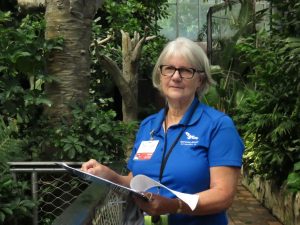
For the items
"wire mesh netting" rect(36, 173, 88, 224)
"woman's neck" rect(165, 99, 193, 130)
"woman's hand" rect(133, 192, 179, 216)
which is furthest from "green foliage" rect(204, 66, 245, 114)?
"woman's hand" rect(133, 192, 179, 216)

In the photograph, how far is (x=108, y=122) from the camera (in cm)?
369

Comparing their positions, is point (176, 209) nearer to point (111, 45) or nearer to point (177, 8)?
point (111, 45)

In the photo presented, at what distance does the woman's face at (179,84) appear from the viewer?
1834mm

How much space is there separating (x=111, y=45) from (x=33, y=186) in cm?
560

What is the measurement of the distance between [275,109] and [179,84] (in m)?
3.79

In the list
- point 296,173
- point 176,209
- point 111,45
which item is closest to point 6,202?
point 176,209

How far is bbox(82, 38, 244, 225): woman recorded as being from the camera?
5.55ft

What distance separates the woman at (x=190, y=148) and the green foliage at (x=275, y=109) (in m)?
2.81

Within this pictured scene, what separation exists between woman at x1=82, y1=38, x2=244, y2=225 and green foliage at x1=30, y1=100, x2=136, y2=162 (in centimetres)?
153

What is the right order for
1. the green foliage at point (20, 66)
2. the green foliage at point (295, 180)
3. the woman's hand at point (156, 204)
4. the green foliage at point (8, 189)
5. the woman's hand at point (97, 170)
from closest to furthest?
the woman's hand at point (156, 204), the woman's hand at point (97, 170), the green foliage at point (8, 189), the green foliage at point (20, 66), the green foliage at point (295, 180)

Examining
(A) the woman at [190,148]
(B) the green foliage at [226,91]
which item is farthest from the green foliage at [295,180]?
(B) the green foliage at [226,91]

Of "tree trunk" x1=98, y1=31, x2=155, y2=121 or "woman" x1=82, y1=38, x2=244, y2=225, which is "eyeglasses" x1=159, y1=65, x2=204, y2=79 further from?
"tree trunk" x1=98, y1=31, x2=155, y2=121

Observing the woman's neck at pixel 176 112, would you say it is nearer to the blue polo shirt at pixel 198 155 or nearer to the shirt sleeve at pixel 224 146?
the blue polo shirt at pixel 198 155

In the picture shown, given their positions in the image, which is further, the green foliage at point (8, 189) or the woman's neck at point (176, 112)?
the green foliage at point (8, 189)
